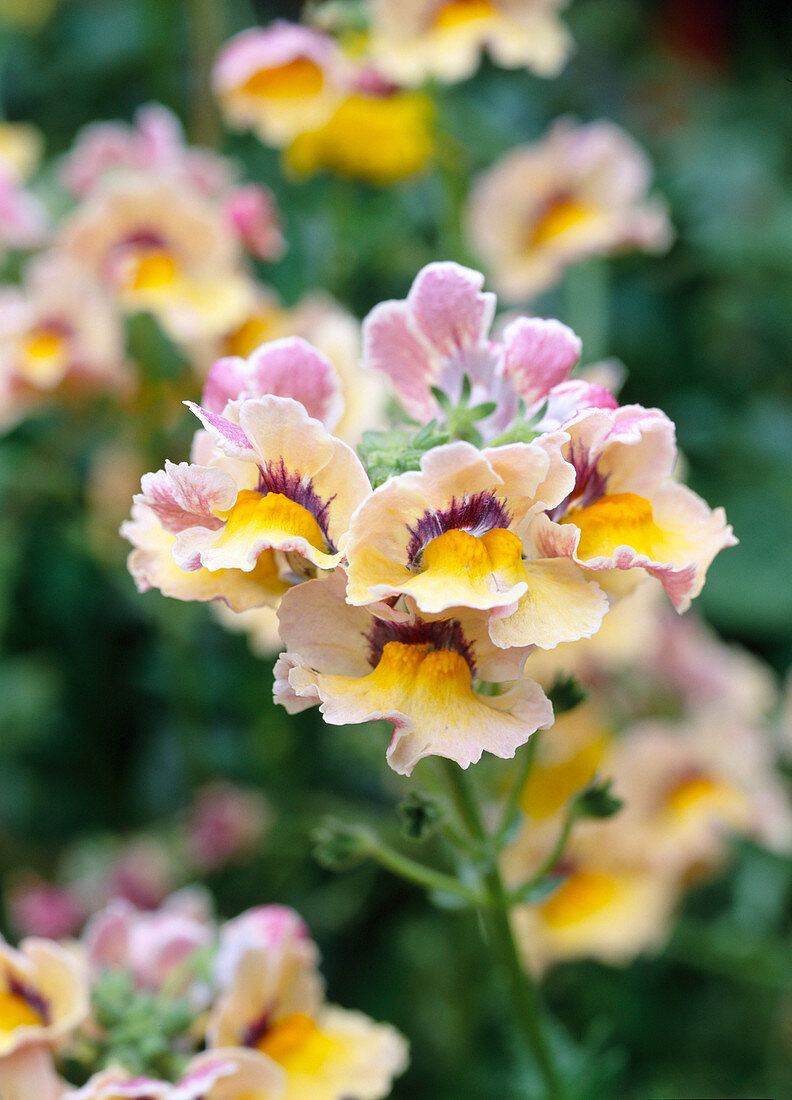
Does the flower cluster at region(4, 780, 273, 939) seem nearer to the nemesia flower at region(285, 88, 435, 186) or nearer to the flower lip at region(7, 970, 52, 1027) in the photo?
the flower lip at region(7, 970, 52, 1027)

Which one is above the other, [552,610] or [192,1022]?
[552,610]

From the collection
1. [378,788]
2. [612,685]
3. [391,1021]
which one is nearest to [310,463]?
[612,685]

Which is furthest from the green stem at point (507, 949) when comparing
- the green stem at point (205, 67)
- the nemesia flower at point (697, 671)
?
the green stem at point (205, 67)

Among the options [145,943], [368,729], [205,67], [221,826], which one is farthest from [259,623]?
[205,67]

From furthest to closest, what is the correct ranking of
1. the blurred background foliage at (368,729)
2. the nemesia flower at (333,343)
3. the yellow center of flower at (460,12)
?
the blurred background foliage at (368,729)
the yellow center of flower at (460,12)
the nemesia flower at (333,343)

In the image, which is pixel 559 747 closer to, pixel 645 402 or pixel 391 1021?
pixel 391 1021

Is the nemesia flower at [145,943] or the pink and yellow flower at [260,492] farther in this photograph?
the nemesia flower at [145,943]

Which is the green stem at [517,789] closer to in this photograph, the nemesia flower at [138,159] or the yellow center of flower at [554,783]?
the yellow center of flower at [554,783]

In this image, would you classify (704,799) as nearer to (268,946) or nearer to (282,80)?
(268,946)
